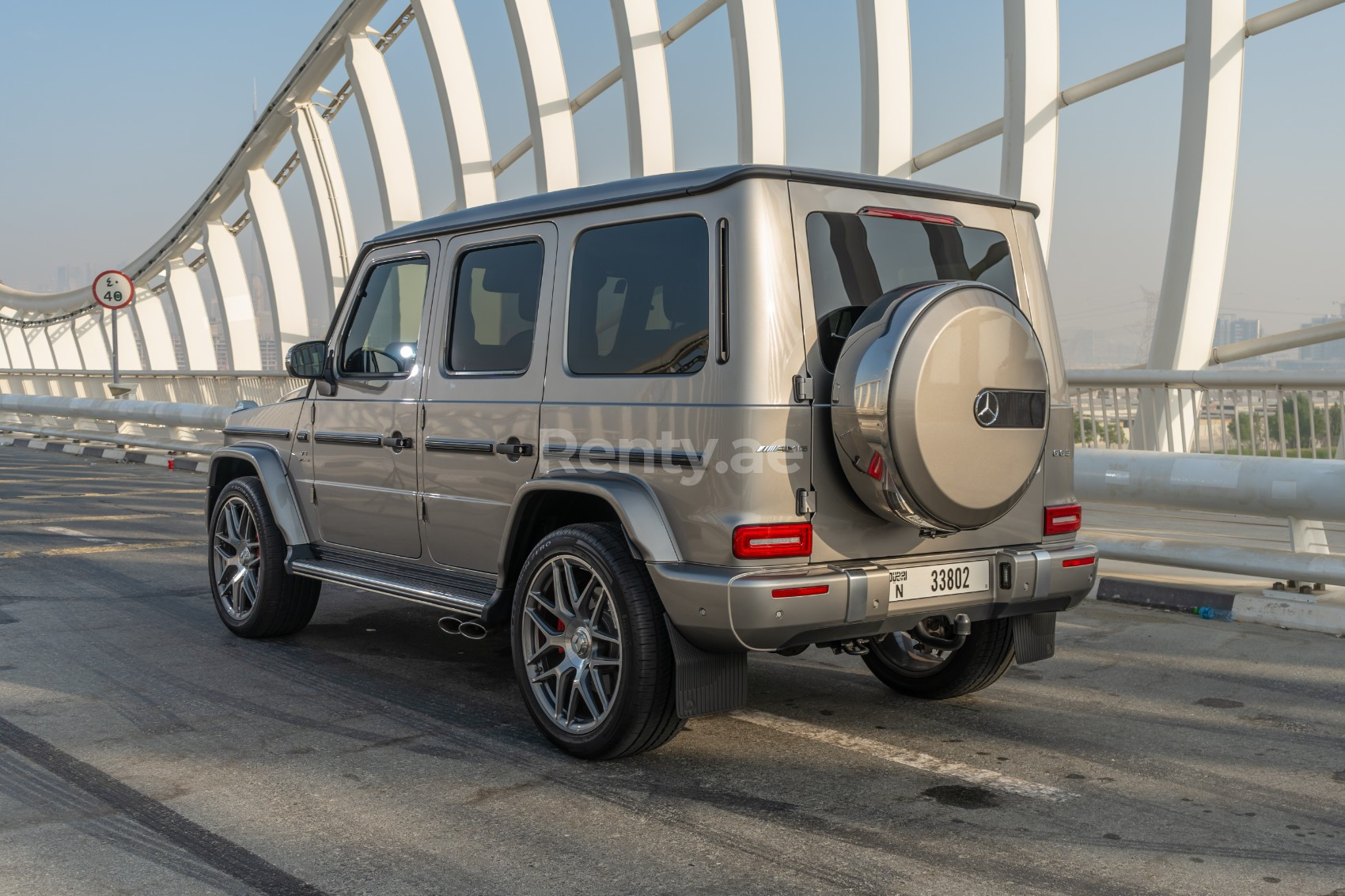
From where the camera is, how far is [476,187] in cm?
1844

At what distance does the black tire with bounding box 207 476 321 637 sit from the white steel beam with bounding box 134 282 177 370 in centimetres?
2819

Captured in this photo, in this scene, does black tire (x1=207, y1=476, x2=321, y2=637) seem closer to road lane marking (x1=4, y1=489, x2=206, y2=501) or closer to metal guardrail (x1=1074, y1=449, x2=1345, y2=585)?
metal guardrail (x1=1074, y1=449, x2=1345, y2=585)

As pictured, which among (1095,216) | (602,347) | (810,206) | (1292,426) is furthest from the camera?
(1095,216)

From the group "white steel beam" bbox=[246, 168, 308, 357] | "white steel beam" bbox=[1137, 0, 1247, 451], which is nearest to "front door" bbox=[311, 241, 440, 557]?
"white steel beam" bbox=[1137, 0, 1247, 451]

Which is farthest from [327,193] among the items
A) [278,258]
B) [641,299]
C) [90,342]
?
[90,342]

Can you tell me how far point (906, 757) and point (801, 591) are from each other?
0.90 metres

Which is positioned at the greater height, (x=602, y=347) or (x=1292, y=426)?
(x=602, y=347)

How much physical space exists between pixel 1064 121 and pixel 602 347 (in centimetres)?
861

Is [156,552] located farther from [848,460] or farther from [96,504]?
[848,460]

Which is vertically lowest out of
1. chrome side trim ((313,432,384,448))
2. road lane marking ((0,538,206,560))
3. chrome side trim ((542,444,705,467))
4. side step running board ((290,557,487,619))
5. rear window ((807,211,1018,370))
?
road lane marking ((0,538,206,560))

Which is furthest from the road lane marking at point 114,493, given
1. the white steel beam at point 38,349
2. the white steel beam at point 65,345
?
the white steel beam at point 38,349

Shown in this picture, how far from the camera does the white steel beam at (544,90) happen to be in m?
17.1

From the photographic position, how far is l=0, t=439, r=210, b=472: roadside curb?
54.2ft

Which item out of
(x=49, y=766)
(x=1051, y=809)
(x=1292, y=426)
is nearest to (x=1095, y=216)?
(x=1292, y=426)
